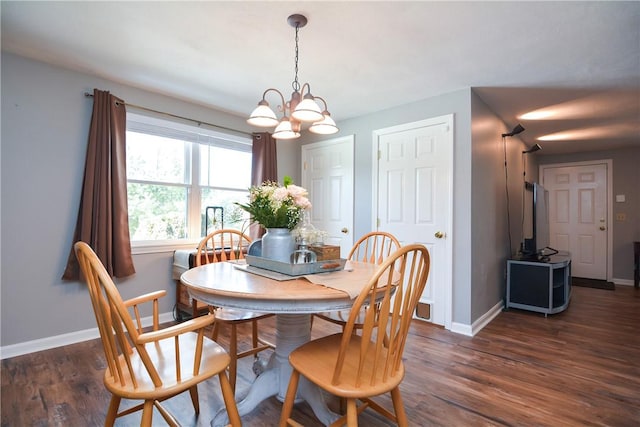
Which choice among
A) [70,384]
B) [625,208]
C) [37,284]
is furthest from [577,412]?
[625,208]

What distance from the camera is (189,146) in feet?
11.2

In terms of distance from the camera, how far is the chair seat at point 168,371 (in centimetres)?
111

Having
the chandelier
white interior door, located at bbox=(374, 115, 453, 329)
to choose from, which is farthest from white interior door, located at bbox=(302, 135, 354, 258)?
the chandelier

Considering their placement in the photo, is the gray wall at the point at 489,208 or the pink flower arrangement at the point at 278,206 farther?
the gray wall at the point at 489,208

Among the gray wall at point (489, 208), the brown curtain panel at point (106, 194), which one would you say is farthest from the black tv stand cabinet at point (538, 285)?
the brown curtain panel at point (106, 194)

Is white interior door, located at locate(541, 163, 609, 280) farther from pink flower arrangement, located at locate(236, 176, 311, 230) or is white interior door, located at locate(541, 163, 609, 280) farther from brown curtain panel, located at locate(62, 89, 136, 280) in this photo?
brown curtain panel, located at locate(62, 89, 136, 280)

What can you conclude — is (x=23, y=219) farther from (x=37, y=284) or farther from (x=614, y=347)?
(x=614, y=347)

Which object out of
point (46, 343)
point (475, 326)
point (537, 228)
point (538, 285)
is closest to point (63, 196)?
point (46, 343)

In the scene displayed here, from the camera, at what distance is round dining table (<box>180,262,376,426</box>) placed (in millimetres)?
1248

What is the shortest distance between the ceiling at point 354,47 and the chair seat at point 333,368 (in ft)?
6.01

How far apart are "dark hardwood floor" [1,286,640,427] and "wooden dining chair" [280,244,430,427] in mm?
542

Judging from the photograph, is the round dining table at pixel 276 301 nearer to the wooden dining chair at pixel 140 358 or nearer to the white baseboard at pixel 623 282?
the wooden dining chair at pixel 140 358

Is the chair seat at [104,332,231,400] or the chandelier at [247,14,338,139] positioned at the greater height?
the chandelier at [247,14,338,139]

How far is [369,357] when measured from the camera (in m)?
1.37
